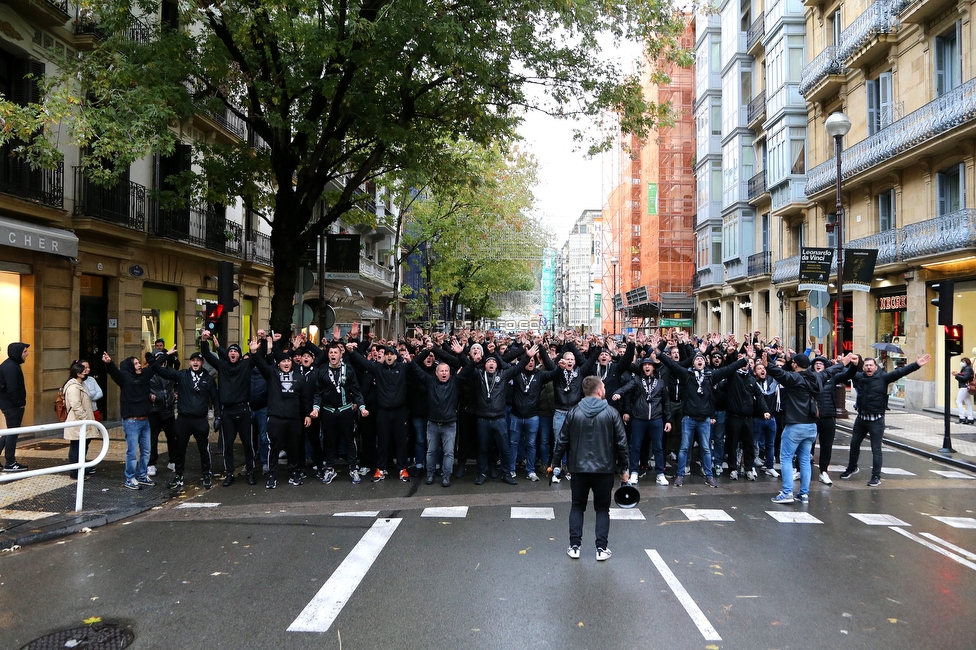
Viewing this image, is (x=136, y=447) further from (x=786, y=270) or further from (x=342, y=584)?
(x=786, y=270)

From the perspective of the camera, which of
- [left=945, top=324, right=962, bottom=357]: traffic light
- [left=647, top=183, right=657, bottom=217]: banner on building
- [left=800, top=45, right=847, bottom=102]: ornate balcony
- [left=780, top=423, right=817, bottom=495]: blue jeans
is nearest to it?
[left=780, top=423, right=817, bottom=495]: blue jeans

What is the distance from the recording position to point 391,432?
980 cm

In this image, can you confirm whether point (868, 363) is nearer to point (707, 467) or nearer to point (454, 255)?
point (707, 467)

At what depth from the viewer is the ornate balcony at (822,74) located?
2338cm

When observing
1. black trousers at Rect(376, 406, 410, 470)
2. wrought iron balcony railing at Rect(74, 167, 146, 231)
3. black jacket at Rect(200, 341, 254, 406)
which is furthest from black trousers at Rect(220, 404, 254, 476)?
wrought iron balcony railing at Rect(74, 167, 146, 231)

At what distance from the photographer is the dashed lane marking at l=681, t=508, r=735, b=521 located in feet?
25.1

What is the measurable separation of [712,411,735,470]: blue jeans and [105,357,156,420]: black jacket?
823cm

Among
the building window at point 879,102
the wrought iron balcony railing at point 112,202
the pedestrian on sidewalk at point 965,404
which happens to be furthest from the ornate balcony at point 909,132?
the wrought iron balcony railing at point 112,202

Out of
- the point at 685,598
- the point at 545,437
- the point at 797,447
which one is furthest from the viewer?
the point at 545,437

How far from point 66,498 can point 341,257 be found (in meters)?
11.5

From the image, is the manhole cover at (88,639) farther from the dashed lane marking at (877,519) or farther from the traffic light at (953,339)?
the traffic light at (953,339)

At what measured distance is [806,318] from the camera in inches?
1076

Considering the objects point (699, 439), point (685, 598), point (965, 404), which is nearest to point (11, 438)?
point (685, 598)

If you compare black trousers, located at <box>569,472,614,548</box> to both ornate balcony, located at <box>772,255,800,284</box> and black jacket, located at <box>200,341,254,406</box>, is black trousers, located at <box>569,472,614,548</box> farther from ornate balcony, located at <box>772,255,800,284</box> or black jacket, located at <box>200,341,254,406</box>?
ornate balcony, located at <box>772,255,800,284</box>
